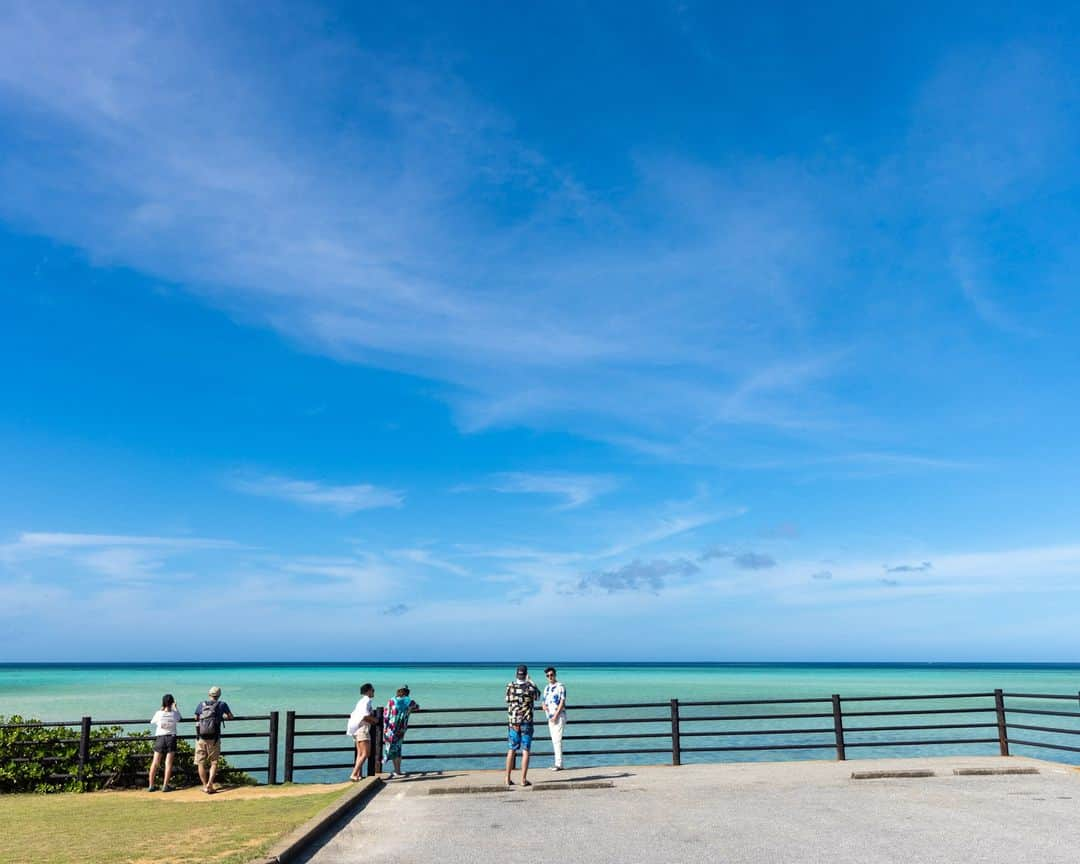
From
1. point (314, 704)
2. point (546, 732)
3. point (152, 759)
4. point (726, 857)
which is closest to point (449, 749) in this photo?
point (546, 732)

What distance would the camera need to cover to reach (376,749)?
16.1 meters

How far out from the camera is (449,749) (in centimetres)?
3069

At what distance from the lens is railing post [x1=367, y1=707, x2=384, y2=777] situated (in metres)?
16.1

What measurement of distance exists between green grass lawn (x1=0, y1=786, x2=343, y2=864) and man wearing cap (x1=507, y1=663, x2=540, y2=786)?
301cm

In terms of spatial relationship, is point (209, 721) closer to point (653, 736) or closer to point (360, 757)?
point (360, 757)

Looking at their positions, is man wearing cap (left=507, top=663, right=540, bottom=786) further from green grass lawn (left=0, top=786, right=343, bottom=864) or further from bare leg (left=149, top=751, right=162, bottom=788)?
bare leg (left=149, top=751, right=162, bottom=788)

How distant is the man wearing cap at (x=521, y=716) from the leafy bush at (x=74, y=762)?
5.43 meters

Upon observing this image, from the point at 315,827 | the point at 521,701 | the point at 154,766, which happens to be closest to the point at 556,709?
the point at 521,701

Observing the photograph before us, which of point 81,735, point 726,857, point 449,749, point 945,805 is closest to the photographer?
point 726,857

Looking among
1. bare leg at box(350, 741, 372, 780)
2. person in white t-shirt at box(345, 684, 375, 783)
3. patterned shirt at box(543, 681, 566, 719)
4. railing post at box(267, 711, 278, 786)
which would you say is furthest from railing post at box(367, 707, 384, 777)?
patterned shirt at box(543, 681, 566, 719)

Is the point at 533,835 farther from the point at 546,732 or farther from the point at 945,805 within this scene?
the point at 546,732

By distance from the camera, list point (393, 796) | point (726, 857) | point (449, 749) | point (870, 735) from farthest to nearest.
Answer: point (870, 735), point (449, 749), point (393, 796), point (726, 857)

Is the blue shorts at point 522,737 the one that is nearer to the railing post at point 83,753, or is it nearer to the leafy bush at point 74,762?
the leafy bush at point 74,762

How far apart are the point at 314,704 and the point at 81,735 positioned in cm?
5129
